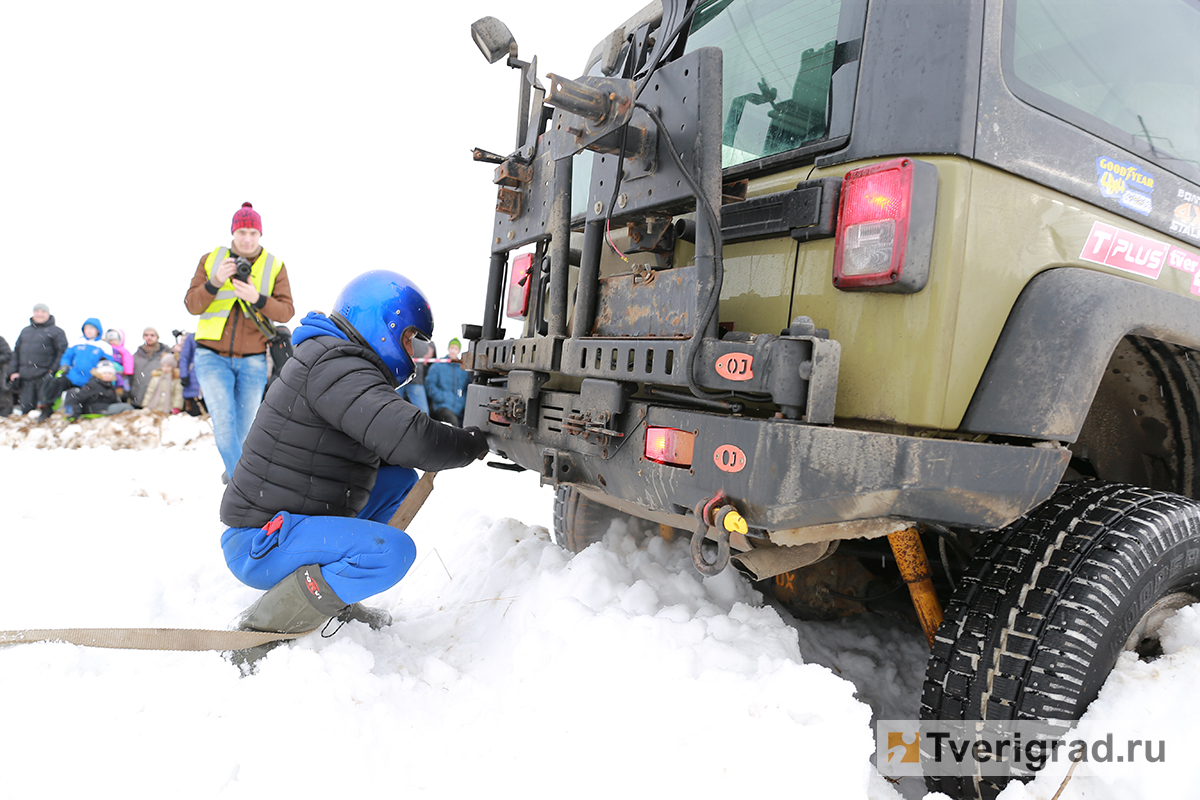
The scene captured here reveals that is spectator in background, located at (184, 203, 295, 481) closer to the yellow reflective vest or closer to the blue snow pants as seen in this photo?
the yellow reflective vest

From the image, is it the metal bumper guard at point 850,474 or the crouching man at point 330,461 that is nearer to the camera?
the metal bumper guard at point 850,474

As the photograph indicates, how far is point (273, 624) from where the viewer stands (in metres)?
2.35

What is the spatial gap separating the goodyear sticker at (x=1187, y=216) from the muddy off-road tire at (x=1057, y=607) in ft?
2.67

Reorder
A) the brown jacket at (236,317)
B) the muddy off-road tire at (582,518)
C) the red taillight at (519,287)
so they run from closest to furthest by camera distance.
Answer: the red taillight at (519,287)
the muddy off-road tire at (582,518)
the brown jacket at (236,317)

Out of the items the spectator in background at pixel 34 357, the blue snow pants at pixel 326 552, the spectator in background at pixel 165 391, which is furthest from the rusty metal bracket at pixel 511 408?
the spectator in background at pixel 34 357

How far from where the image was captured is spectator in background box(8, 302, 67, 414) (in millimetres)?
9820

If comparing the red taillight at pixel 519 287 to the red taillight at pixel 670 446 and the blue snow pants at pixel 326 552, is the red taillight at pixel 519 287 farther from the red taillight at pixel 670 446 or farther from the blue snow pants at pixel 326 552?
the red taillight at pixel 670 446

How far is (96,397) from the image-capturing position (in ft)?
31.8

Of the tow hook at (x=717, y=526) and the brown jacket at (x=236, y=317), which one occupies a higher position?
the brown jacket at (x=236, y=317)

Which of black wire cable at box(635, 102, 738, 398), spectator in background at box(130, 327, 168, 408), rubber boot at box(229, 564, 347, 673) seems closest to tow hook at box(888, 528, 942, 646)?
black wire cable at box(635, 102, 738, 398)

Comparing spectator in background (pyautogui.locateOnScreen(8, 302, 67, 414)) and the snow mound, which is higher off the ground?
spectator in background (pyautogui.locateOnScreen(8, 302, 67, 414))

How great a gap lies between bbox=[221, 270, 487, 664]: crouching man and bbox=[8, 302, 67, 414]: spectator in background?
32.2ft

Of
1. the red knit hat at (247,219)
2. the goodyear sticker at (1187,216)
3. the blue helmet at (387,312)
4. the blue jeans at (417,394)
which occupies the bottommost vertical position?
the blue jeans at (417,394)

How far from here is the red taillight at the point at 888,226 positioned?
5.03 feet
